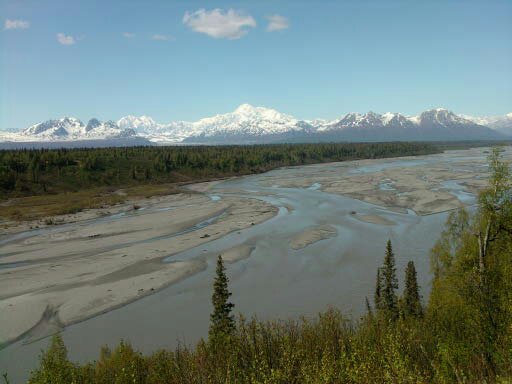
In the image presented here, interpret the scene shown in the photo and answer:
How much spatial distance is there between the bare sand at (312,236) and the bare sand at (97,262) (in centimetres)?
782

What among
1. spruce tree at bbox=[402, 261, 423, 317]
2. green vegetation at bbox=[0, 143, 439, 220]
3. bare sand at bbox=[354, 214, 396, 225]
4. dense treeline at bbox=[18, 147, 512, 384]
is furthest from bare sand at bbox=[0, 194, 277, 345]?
spruce tree at bbox=[402, 261, 423, 317]

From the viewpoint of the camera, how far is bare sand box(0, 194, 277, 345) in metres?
33.2

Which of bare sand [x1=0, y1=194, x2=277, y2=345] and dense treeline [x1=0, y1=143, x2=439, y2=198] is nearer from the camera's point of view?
bare sand [x1=0, y1=194, x2=277, y2=345]

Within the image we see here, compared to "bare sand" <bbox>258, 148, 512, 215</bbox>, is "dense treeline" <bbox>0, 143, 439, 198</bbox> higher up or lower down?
higher up

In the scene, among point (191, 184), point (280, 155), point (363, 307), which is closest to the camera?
point (363, 307)

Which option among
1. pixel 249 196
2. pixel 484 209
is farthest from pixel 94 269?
pixel 249 196

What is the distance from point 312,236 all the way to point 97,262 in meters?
28.3

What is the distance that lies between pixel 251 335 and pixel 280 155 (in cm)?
17971

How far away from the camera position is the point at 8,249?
51.9 metres

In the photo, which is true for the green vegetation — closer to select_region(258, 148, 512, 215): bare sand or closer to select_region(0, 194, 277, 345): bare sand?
select_region(0, 194, 277, 345): bare sand

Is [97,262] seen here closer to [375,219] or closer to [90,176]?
[375,219]

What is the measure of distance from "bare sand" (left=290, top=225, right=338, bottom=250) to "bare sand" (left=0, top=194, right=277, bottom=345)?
308 inches

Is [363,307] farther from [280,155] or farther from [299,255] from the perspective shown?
[280,155]

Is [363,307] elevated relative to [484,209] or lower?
lower
